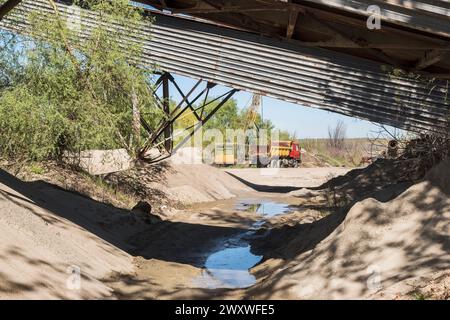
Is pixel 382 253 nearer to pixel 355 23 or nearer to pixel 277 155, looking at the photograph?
pixel 355 23

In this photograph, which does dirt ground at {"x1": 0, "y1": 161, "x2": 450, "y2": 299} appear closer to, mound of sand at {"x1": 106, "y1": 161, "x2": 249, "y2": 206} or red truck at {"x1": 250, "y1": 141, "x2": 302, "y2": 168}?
mound of sand at {"x1": 106, "y1": 161, "x2": 249, "y2": 206}

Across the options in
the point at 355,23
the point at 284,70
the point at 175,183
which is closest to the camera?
the point at 355,23

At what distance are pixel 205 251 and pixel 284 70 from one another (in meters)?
8.37

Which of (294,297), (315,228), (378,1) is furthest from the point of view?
(315,228)

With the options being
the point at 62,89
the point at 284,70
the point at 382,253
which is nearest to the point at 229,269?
the point at 382,253

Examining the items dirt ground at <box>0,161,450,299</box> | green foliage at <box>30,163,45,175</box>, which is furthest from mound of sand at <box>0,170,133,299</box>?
green foliage at <box>30,163,45,175</box>

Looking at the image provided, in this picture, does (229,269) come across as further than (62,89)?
No

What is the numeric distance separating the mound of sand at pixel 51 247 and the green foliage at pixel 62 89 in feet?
5.93

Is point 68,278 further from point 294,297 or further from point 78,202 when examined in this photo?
point 78,202

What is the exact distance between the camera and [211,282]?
8.84 m

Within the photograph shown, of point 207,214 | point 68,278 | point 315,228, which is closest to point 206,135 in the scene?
point 207,214

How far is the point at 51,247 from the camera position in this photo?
775 cm

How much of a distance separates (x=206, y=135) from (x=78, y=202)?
36.6m

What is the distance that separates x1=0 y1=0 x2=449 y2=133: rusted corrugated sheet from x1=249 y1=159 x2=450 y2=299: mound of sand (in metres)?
7.37
